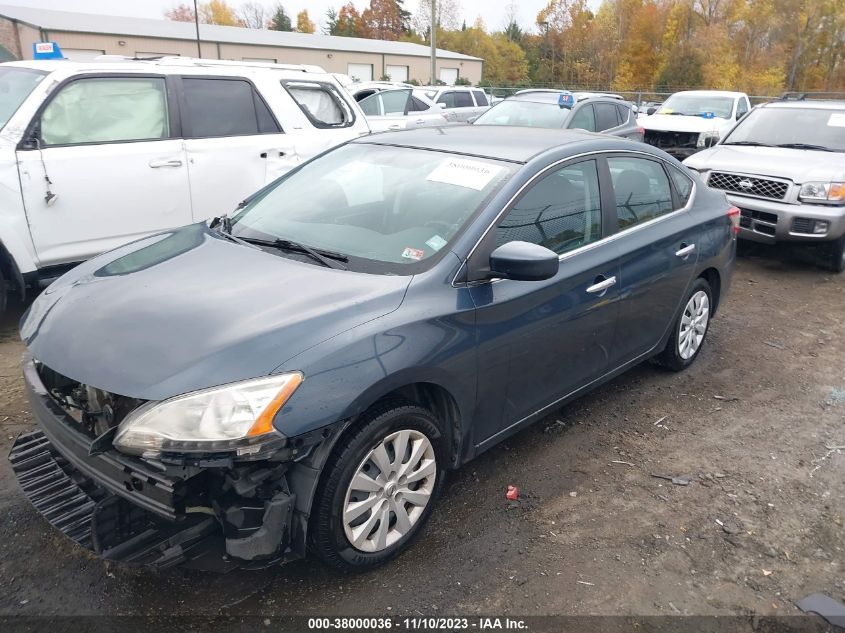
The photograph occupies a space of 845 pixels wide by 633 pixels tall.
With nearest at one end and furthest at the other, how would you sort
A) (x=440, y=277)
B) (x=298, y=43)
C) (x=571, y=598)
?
(x=571, y=598) → (x=440, y=277) → (x=298, y=43)

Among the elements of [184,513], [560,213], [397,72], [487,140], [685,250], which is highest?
[397,72]

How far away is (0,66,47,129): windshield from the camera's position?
16.2ft

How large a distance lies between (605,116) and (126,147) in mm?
8099

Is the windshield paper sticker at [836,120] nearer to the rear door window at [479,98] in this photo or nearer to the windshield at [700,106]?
the windshield at [700,106]

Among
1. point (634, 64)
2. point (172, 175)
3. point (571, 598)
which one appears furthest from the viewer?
point (634, 64)

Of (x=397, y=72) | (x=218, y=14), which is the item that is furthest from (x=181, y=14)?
(x=397, y=72)

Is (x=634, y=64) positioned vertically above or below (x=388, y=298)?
above

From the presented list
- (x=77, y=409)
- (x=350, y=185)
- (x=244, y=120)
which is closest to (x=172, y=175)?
(x=244, y=120)

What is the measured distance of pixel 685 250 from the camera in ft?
13.9

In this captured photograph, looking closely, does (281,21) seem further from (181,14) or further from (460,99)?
(460,99)

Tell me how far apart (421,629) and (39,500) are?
1.52 meters

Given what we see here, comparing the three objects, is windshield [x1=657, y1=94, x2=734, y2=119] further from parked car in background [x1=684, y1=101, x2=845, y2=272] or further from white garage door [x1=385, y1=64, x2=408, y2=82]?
white garage door [x1=385, y1=64, x2=408, y2=82]

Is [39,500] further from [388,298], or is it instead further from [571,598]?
[571,598]

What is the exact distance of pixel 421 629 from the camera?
2.45m
